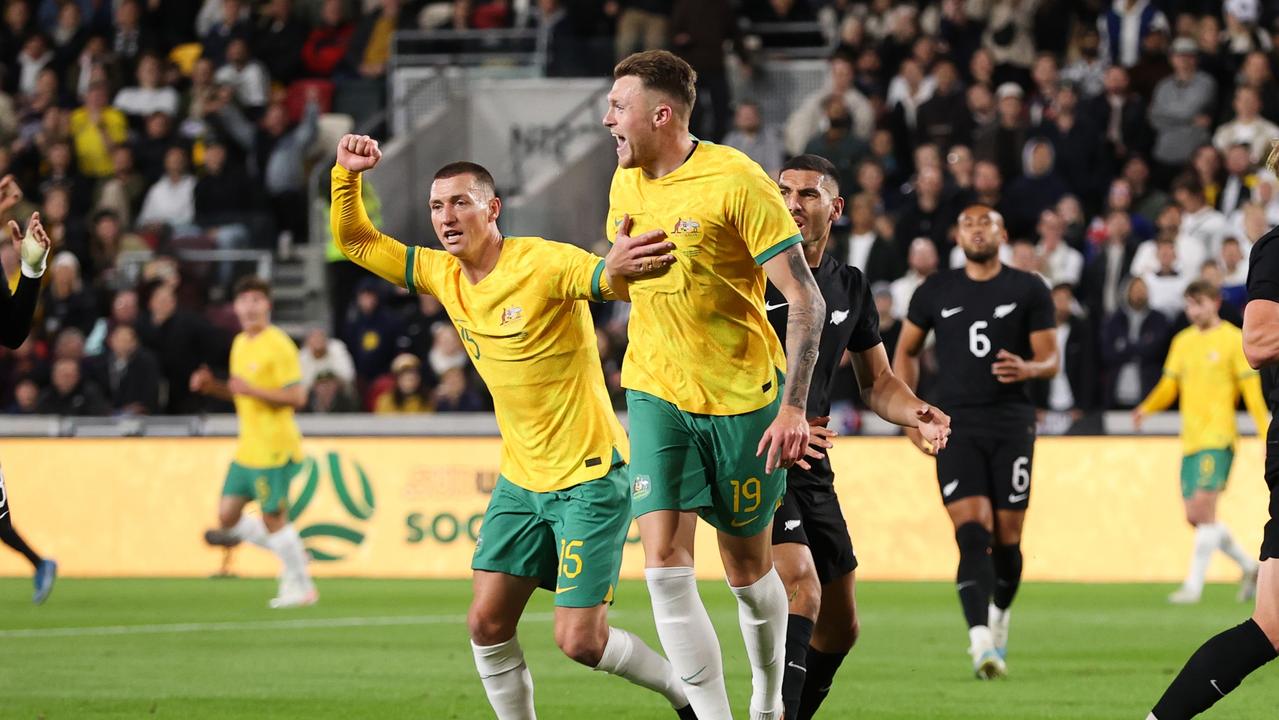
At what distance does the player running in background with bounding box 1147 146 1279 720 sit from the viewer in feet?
20.4

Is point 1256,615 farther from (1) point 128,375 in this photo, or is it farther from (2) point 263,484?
(1) point 128,375

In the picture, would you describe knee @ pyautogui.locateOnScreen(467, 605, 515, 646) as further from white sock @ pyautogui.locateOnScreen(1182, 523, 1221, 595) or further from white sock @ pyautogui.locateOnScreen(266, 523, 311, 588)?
white sock @ pyautogui.locateOnScreen(1182, 523, 1221, 595)

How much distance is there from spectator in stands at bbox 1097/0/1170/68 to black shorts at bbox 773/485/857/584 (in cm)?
1511

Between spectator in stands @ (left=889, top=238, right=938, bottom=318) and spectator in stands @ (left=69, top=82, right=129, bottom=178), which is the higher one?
spectator in stands @ (left=69, top=82, right=129, bottom=178)

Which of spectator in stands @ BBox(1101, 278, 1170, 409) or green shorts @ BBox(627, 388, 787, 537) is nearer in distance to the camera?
green shorts @ BBox(627, 388, 787, 537)

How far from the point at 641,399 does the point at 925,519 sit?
11042 mm

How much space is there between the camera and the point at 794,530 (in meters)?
7.77

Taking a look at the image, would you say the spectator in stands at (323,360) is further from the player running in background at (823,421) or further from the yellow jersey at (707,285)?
the yellow jersey at (707,285)

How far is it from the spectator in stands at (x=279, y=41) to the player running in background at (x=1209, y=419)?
14108 millimetres

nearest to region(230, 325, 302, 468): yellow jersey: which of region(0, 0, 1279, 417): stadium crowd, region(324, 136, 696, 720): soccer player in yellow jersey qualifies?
region(0, 0, 1279, 417): stadium crowd

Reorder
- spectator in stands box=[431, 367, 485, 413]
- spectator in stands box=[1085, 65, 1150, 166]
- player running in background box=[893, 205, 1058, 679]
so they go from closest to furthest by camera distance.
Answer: player running in background box=[893, 205, 1058, 679] < spectator in stands box=[431, 367, 485, 413] < spectator in stands box=[1085, 65, 1150, 166]

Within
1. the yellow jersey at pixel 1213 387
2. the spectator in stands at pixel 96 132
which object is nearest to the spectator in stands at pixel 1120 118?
the yellow jersey at pixel 1213 387

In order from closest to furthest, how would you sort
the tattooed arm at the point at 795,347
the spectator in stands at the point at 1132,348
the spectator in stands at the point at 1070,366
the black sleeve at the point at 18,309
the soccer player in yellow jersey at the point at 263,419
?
the tattooed arm at the point at 795,347
the black sleeve at the point at 18,309
the soccer player in yellow jersey at the point at 263,419
the spectator in stands at the point at 1132,348
the spectator in stands at the point at 1070,366

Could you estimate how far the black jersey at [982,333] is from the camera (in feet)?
35.2
